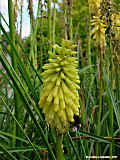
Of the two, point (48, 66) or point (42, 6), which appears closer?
point (48, 66)

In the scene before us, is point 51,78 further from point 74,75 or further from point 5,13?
point 5,13

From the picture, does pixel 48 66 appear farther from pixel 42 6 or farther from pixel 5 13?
pixel 42 6

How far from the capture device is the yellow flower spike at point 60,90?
96 cm

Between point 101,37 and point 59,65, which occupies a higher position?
point 101,37

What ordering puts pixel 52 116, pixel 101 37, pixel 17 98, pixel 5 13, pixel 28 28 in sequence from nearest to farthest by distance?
1. pixel 52 116
2. pixel 17 98
3. pixel 5 13
4. pixel 101 37
5. pixel 28 28

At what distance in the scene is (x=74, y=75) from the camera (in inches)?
39.2

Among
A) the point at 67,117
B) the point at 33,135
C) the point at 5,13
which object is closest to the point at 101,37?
the point at 5,13

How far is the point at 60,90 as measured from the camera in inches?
39.4

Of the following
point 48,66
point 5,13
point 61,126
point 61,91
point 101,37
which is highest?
point 5,13

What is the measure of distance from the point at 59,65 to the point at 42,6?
1.22m

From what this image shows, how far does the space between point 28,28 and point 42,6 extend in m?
0.28

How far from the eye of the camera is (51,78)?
0.98 meters

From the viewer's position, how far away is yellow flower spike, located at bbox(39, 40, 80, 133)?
37.9 inches

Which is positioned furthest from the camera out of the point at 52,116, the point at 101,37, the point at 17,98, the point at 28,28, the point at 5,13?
the point at 28,28
